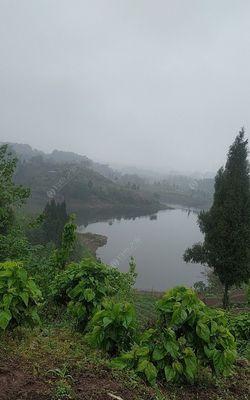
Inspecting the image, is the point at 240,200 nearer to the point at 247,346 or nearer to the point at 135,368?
the point at 247,346

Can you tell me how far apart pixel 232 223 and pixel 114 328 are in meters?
18.6

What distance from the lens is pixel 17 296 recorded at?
526 cm

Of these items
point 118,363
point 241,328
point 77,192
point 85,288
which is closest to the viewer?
point 118,363

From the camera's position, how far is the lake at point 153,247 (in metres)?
50.5

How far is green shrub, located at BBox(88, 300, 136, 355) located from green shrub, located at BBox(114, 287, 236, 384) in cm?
37

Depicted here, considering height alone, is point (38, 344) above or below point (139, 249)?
above

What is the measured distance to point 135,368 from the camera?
5.09m

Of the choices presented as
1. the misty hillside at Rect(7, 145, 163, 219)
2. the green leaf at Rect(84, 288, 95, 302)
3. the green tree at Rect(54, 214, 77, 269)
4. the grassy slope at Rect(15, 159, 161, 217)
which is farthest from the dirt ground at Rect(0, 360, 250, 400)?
the grassy slope at Rect(15, 159, 161, 217)

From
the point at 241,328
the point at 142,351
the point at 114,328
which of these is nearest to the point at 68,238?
the point at 241,328

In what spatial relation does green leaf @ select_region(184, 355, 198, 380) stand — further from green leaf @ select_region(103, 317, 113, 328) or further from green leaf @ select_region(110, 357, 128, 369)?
green leaf @ select_region(103, 317, 113, 328)

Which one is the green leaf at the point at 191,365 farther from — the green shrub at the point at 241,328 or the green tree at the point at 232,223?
the green tree at the point at 232,223

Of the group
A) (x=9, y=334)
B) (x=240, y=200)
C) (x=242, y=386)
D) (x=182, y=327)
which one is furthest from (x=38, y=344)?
(x=240, y=200)

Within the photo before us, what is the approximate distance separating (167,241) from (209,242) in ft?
197

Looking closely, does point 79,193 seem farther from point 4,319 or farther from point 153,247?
point 4,319
